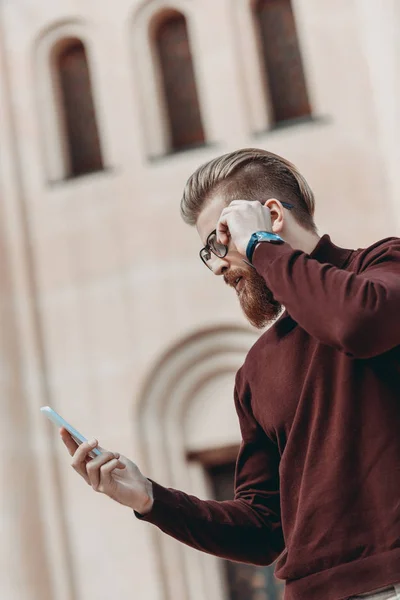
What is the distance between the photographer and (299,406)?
6.61 feet

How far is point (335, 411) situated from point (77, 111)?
24.0ft

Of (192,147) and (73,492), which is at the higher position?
(192,147)

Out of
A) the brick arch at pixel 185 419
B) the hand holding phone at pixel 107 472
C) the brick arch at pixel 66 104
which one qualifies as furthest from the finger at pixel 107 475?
the brick arch at pixel 66 104

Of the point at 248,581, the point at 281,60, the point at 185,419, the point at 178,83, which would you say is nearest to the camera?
the point at 248,581

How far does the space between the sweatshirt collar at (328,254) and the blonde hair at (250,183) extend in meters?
0.07

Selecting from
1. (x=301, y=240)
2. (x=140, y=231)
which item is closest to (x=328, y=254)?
(x=301, y=240)

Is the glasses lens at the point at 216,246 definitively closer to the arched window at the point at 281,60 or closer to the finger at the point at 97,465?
the finger at the point at 97,465

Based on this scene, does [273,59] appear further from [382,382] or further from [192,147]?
[382,382]

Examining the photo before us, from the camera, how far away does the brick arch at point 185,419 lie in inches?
320

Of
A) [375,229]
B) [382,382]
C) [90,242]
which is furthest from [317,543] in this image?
[90,242]

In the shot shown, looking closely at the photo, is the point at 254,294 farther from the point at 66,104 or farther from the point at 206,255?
the point at 66,104

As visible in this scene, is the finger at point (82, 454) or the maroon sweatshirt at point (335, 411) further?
the finger at point (82, 454)

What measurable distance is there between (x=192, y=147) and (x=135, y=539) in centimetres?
288

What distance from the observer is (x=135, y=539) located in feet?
26.6
